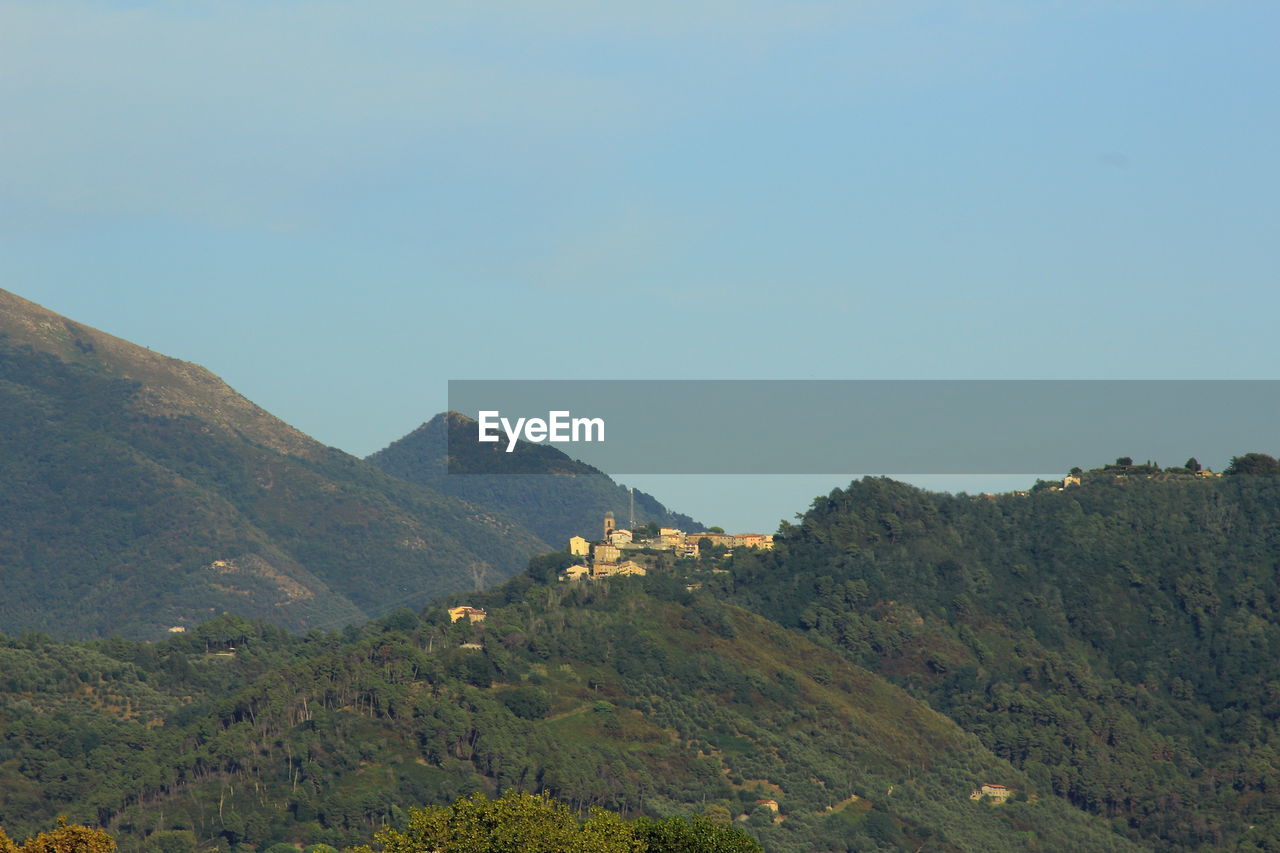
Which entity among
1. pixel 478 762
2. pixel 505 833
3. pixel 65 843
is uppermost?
pixel 65 843

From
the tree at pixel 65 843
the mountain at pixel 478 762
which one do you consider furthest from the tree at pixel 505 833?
the mountain at pixel 478 762

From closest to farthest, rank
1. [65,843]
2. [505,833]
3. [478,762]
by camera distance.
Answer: [65,843]
[505,833]
[478,762]

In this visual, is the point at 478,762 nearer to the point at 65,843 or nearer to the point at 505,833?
the point at 505,833

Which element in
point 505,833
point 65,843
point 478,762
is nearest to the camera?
point 65,843

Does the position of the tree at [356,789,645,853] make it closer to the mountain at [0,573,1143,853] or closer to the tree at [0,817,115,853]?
the tree at [0,817,115,853]

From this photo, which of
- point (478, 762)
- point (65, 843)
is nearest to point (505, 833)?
point (65, 843)

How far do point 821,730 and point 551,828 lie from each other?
10968cm

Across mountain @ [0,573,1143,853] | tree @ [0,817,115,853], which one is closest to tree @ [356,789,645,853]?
tree @ [0,817,115,853]

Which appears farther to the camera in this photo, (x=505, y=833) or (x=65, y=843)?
(x=505, y=833)

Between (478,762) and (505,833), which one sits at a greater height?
(505,833)

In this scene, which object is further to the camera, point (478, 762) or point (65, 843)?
point (478, 762)

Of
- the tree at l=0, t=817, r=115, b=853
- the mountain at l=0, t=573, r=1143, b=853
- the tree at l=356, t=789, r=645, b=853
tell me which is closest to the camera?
the tree at l=0, t=817, r=115, b=853

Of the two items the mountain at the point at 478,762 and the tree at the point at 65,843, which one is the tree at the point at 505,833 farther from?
the mountain at the point at 478,762

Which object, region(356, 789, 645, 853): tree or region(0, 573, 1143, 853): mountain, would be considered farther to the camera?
region(0, 573, 1143, 853): mountain
